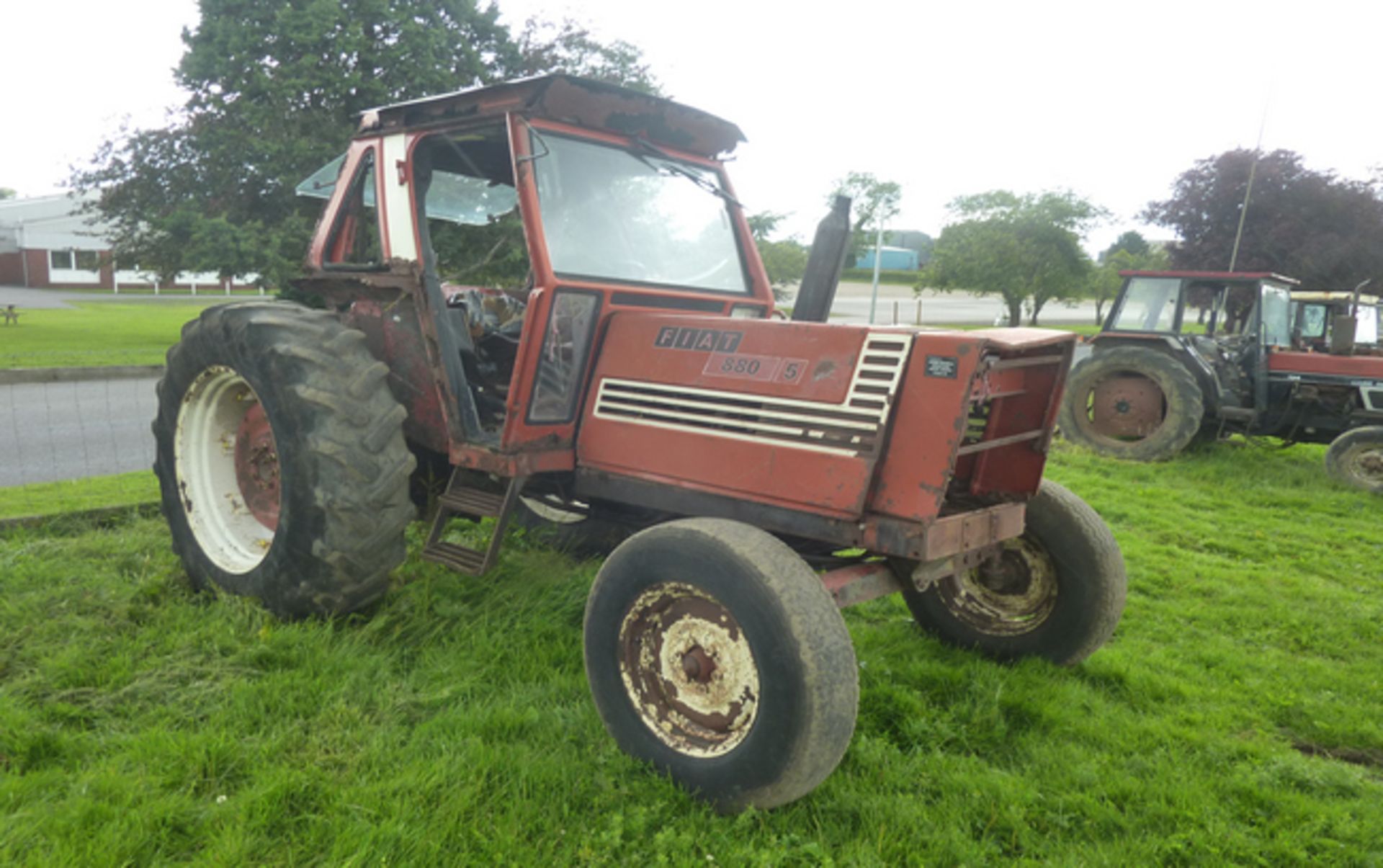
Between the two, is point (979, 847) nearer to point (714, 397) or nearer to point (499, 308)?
point (714, 397)

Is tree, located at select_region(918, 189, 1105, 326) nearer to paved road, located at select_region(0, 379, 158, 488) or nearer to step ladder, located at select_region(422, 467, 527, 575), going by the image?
paved road, located at select_region(0, 379, 158, 488)

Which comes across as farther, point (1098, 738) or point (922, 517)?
point (1098, 738)

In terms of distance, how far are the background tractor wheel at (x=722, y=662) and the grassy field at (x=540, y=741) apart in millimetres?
147

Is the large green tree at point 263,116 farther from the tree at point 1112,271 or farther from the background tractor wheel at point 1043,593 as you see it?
the tree at point 1112,271

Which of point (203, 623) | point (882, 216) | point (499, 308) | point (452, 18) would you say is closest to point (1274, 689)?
point (499, 308)

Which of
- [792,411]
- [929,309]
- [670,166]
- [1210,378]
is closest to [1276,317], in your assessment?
[1210,378]

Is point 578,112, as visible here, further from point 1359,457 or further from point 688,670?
point 1359,457

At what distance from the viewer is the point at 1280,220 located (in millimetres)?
22719

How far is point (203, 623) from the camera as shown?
369cm

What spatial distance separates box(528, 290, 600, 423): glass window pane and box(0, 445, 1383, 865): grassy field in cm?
100

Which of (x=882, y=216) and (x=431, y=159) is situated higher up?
(x=882, y=216)

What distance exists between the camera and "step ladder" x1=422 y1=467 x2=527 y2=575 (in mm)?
3605

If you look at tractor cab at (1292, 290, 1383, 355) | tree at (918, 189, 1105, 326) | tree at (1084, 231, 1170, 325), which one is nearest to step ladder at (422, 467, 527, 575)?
tractor cab at (1292, 290, 1383, 355)

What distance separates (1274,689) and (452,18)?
62.5ft
